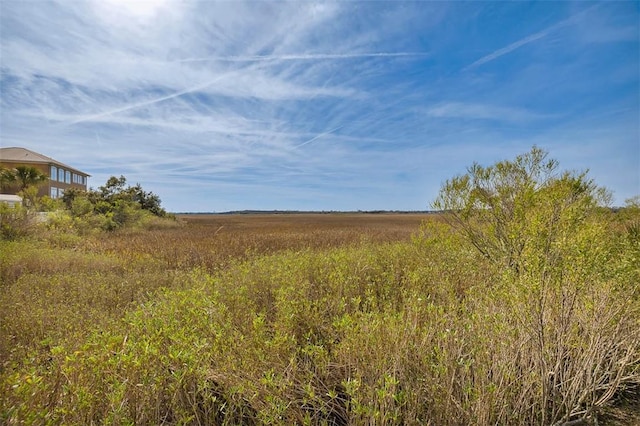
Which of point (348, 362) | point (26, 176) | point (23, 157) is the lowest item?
point (348, 362)

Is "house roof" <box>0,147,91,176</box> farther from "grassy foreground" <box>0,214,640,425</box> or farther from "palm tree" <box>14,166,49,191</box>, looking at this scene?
"grassy foreground" <box>0,214,640,425</box>

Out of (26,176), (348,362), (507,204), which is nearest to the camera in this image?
(348,362)

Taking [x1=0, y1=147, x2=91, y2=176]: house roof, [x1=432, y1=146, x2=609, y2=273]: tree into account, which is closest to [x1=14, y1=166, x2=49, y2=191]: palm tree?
[x1=0, y1=147, x2=91, y2=176]: house roof

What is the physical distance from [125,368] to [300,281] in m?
2.82

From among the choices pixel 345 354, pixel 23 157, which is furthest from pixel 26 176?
pixel 345 354

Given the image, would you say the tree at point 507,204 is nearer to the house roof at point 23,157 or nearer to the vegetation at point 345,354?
the vegetation at point 345,354

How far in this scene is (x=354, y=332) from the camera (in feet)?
8.90

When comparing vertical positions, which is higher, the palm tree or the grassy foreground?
the palm tree

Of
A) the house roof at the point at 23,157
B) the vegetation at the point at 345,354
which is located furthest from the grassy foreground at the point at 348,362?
the house roof at the point at 23,157

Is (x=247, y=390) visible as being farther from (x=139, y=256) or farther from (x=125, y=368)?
(x=139, y=256)

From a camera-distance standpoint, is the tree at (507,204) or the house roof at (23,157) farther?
the house roof at (23,157)

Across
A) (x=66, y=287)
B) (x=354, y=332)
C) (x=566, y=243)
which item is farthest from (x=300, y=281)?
(x=66, y=287)

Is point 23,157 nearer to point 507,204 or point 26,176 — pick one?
point 26,176

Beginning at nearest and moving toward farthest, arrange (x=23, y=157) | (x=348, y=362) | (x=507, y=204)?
1. (x=348, y=362)
2. (x=507, y=204)
3. (x=23, y=157)
